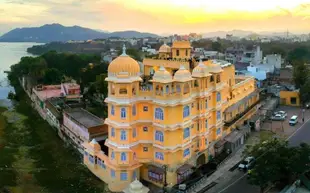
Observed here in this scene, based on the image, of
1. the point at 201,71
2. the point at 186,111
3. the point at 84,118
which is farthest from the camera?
the point at 84,118

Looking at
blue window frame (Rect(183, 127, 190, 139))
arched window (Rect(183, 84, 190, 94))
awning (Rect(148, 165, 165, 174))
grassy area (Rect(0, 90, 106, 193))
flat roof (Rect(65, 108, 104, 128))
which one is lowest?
grassy area (Rect(0, 90, 106, 193))

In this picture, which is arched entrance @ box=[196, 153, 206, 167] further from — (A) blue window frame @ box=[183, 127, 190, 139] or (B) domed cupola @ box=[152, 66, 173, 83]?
(B) domed cupola @ box=[152, 66, 173, 83]

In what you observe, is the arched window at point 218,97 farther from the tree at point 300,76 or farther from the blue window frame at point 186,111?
the tree at point 300,76

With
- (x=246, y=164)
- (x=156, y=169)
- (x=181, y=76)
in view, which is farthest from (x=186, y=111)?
(x=246, y=164)

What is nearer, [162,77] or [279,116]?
[162,77]

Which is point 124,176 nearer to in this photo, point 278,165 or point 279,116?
point 278,165

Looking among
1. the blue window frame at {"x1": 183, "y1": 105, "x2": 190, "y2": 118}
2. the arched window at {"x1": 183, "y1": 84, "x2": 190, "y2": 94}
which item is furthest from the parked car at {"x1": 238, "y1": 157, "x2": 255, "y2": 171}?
the arched window at {"x1": 183, "y1": 84, "x2": 190, "y2": 94}

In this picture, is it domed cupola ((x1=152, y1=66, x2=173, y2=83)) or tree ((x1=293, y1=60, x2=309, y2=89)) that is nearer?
domed cupola ((x1=152, y1=66, x2=173, y2=83))
